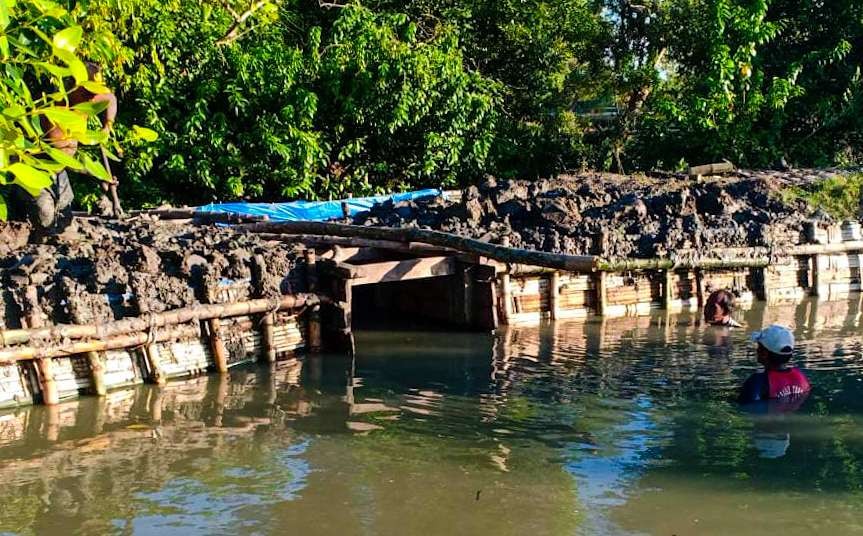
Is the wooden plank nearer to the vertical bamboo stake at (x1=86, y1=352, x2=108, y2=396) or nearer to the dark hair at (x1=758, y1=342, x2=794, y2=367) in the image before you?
the vertical bamboo stake at (x1=86, y1=352, x2=108, y2=396)

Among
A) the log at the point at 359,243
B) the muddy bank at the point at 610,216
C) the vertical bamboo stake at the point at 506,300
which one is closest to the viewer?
the log at the point at 359,243

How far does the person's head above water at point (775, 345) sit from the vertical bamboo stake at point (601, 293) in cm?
460

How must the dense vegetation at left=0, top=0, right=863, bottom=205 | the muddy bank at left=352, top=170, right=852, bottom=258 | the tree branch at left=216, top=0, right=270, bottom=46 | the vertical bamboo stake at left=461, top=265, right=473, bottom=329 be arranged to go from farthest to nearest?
the tree branch at left=216, top=0, right=270, bottom=46 < the dense vegetation at left=0, top=0, right=863, bottom=205 < the muddy bank at left=352, top=170, right=852, bottom=258 < the vertical bamboo stake at left=461, top=265, right=473, bottom=329

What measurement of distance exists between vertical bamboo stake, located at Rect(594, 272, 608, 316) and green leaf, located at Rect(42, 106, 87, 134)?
10.2 metres

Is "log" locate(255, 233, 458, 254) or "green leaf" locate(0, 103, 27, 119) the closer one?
"green leaf" locate(0, 103, 27, 119)

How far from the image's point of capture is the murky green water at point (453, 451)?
233 inches

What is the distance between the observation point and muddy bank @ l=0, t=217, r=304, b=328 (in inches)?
344

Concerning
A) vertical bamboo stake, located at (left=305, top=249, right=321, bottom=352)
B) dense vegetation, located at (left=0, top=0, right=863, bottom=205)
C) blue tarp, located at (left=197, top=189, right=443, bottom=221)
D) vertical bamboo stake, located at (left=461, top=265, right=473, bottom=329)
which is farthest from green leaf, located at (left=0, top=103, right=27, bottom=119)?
dense vegetation, located at (left=0, top=0, right=863, bottom=205)

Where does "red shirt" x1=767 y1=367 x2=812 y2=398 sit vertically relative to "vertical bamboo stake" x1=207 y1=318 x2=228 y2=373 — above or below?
below

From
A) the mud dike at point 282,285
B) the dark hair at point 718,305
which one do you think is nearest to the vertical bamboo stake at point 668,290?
the mud dike at point 282,285

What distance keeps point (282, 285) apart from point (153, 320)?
5.98 ft

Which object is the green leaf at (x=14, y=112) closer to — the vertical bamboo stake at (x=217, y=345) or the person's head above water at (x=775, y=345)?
the person's head above water at (x=775, y=345)

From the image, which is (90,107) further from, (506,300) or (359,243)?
(506,300)

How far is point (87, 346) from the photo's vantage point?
8461mm
